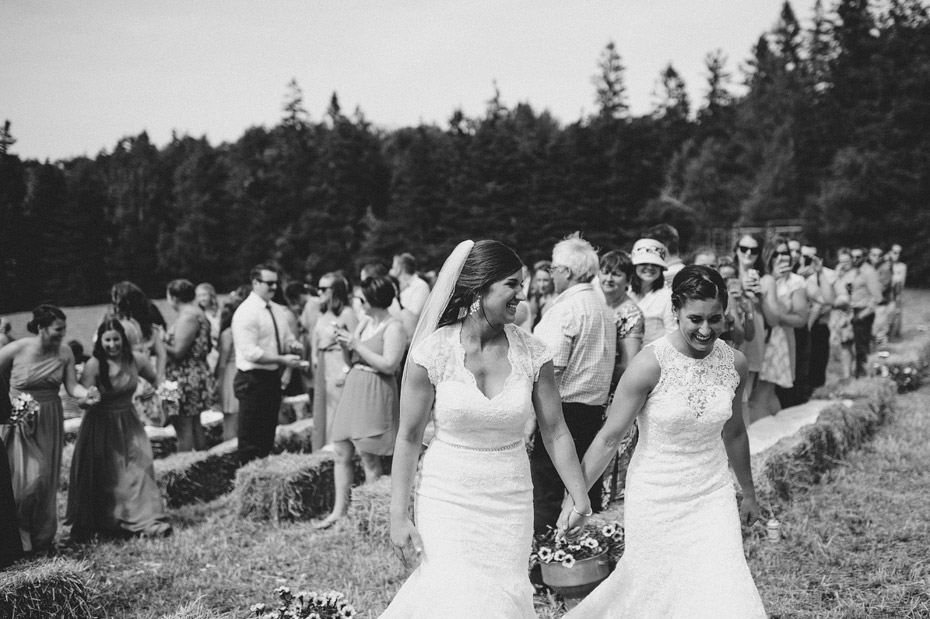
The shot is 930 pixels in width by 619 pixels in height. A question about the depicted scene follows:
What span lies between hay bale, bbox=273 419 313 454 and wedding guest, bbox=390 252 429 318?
6.31 ft

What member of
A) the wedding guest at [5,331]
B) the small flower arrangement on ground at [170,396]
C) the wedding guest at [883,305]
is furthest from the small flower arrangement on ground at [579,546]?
the wedding guest at [883,305]

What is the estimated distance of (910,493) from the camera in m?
6.83

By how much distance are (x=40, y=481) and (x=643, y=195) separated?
172 ft

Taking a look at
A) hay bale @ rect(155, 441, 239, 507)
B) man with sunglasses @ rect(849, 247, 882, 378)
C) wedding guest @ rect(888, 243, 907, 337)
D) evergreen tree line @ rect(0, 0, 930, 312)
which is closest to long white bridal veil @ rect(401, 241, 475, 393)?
hay bale @ rect(155, 441, 239, 507)

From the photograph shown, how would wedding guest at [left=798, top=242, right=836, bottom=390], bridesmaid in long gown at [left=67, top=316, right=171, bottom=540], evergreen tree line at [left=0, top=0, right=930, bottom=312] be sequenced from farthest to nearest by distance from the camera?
evergreen tree line at [left=0, top=0, right=930, bottom=312], wedding guest at [left=798, top=242, right=836, bottom=390], bridesmaid in long gown at [left=67, top=316, right=171, bottom=540]

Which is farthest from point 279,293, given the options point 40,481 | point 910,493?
point 910,493

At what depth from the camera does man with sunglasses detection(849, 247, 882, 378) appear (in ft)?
48.7

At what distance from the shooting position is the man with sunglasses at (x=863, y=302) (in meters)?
14.8

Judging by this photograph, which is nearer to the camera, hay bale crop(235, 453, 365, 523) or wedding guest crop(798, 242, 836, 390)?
hay bale crop(235, 453, 365, 523)

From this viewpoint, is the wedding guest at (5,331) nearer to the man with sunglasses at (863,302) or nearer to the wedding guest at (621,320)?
the wedding guest at (621,320)

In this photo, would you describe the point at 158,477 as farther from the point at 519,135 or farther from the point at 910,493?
the point at 519,135

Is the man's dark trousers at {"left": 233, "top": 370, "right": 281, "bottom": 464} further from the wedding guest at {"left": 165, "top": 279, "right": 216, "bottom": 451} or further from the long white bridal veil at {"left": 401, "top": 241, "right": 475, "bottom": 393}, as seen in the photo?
the long white bridal veil at {"left": 401, "top": 241, "right": 475, "bottom": 393}

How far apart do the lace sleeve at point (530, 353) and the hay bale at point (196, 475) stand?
16.5ft

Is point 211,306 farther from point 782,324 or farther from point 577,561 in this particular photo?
point 577,561
